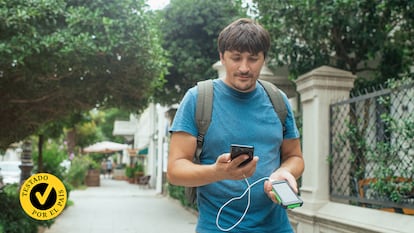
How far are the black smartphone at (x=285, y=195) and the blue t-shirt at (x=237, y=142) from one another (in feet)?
0.53

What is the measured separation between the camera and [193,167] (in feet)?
6.57

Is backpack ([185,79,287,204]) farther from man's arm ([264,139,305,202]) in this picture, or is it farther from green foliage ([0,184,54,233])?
green foliage ([0,184,54,233])

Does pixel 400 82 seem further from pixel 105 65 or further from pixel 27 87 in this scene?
pixel 27 87

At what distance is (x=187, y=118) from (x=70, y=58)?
4.92m

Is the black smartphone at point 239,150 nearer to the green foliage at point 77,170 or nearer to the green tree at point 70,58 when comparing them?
the green tree at point 70,58

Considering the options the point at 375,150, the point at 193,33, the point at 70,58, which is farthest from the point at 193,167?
the point at 193,33

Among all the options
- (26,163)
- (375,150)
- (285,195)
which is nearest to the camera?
(285,195)

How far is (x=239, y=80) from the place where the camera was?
7.06ft

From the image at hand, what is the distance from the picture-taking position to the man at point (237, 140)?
2102 mm

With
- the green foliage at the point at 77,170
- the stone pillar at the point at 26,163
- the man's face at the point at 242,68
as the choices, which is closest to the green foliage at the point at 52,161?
the stone pillar at the point at 26,163

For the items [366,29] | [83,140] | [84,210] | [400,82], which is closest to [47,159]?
[84,210]

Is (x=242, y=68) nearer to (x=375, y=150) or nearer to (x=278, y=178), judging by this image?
(x=278, y=178)

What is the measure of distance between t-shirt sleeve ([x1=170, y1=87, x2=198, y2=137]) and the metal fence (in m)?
3.46

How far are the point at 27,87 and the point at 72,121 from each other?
151 inches
